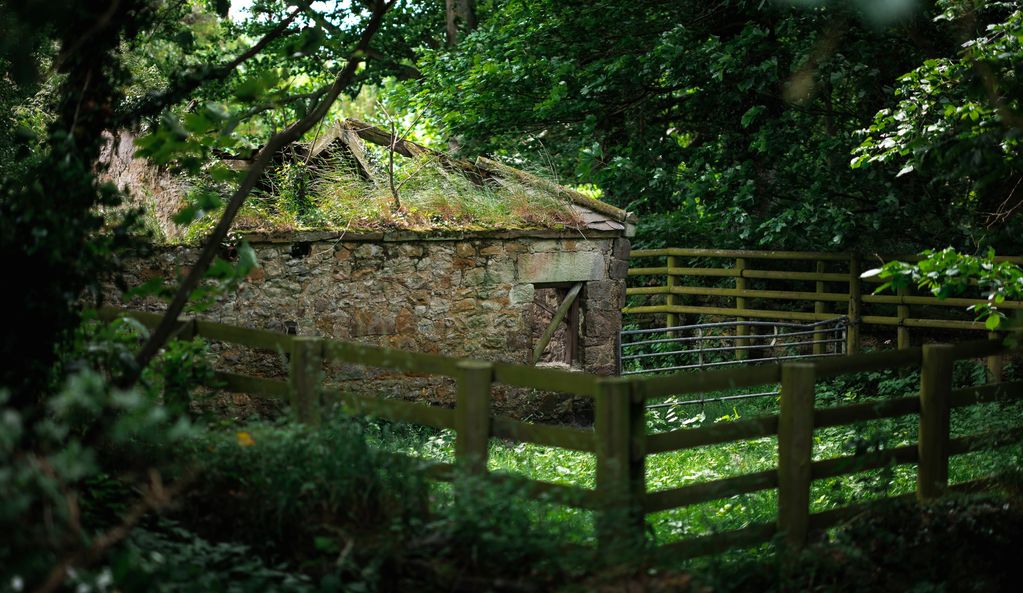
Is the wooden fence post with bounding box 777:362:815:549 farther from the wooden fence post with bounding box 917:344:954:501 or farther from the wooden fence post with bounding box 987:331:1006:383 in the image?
the wooden fence post with bounding box 987:331:1006:383

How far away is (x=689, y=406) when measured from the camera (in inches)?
445

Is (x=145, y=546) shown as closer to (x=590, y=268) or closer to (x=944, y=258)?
(x=944, y=258)

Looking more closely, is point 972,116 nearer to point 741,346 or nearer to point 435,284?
point 435,284

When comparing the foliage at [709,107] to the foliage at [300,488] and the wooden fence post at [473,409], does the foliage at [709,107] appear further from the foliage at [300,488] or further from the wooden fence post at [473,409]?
the foliage at [300,488]

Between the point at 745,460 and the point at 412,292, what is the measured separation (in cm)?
360

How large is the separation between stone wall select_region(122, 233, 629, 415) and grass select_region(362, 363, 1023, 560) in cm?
96

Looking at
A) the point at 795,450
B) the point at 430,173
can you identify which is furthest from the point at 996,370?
the point at 795,450

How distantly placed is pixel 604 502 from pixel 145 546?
189 cm

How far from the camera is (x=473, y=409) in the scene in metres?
4.29

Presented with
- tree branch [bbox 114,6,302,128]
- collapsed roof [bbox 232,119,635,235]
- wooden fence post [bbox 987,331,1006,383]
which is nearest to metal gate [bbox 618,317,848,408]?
wooden fence post [bbox 987,331,1006,383]

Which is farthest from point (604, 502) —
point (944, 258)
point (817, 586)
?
point (944, 258)

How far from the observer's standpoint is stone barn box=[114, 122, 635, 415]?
8.87 m

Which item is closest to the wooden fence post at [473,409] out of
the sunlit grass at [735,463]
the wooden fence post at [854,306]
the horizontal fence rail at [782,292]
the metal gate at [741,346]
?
the sunlit grass at [735,463]

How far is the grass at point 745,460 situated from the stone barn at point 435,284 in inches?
39.6
